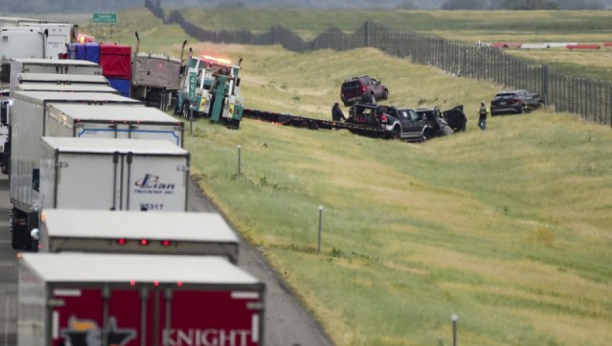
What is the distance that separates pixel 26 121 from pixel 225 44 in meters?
118

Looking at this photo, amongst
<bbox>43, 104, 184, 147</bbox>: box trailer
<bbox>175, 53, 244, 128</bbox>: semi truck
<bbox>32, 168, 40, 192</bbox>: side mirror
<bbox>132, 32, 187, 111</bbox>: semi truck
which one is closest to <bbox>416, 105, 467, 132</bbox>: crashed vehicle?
<bbox>175, 53, 244, 128</bbox>: semi truck

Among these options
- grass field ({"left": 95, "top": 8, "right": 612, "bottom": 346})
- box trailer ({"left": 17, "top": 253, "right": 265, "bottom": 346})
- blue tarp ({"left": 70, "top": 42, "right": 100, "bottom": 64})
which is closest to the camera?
box trailer ({"left": 17, "top": 253, "right": 265, "bottom": 346})

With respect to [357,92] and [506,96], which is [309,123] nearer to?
[506,96]

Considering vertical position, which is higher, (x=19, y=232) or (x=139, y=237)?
(x=139, y=237)

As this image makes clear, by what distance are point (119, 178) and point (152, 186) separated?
0.49 meters

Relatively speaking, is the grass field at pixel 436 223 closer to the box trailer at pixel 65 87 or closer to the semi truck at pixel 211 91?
the semi truck at pixel 211 91

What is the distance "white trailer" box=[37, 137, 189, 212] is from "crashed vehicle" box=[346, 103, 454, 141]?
1832 inches

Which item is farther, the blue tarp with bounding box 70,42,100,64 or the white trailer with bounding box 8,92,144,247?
the blue tarp with bounding box 70,42,100,64

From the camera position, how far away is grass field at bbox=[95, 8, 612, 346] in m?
27.6

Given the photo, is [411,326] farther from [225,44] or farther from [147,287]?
[225,44]

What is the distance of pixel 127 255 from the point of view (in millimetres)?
15875

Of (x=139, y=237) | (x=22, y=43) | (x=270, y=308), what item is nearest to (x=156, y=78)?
(x=22, y=43)

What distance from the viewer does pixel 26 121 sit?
30844 millimetres

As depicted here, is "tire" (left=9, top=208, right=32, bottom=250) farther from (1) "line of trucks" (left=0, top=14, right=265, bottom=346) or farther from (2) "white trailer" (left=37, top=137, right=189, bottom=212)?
(2) "white trailer" (left=37, top=137, right=189, bottom=212)
